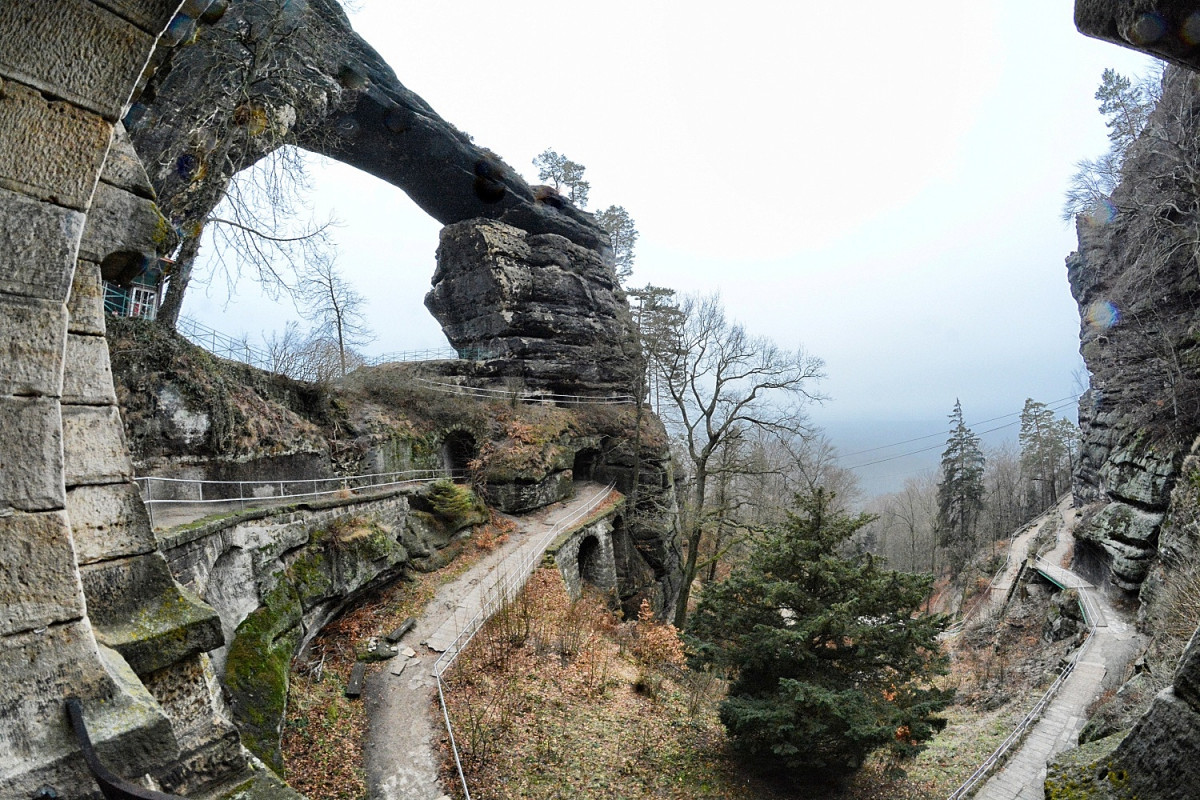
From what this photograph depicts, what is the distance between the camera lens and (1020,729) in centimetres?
1197

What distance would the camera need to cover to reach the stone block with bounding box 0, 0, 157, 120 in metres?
1.55

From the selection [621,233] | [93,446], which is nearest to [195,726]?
[93,446]

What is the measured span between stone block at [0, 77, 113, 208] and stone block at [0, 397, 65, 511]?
0.45 m

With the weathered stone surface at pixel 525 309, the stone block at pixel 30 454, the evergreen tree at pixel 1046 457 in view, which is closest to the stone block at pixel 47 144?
the stone block at pixel 30 454

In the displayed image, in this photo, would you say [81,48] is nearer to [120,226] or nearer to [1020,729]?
[120,226]

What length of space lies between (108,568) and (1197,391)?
2381cm

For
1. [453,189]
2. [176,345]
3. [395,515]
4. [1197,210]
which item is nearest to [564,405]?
[453,189]

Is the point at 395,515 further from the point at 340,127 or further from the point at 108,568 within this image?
the point at 340,127

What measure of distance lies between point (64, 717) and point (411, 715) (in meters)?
7.16

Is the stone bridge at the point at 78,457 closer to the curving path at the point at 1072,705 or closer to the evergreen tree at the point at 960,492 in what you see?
the curving path at the point at 1072,705

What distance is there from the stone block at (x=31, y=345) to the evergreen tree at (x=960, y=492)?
50942mm

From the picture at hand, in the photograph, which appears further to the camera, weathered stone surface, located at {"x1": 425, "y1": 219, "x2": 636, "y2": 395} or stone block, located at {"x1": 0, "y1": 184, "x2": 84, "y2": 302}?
weathered stone surface, located at {"x1": 425, "y1": 219, "x2": 636, "y2": 395}

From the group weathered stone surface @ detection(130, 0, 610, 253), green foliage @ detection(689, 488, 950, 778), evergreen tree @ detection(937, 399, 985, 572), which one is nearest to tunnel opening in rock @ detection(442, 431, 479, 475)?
weathered stone surface @ detection(130, 0, 610, 253)

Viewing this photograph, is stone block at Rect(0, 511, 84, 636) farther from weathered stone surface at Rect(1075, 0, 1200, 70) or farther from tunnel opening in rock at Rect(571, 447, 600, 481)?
tunnel opening in rock at Rect(571, 447, 600, 481)
